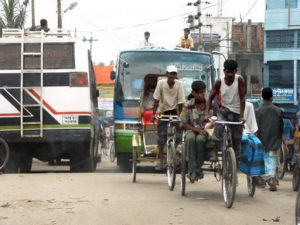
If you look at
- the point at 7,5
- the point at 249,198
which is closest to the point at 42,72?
the point at 249,198

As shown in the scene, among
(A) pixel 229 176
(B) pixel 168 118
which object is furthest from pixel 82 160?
(A) pixel 229 176

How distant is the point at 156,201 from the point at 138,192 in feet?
3.41

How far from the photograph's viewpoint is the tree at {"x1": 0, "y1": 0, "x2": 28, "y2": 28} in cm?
2600

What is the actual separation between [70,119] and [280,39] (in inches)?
1184

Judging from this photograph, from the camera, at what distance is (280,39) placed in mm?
40188

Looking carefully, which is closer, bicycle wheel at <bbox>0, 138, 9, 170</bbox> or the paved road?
the paved road

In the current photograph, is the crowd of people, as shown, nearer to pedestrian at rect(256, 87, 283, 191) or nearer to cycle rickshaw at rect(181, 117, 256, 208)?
pedestrian at rect(256, 87, 283, 191)

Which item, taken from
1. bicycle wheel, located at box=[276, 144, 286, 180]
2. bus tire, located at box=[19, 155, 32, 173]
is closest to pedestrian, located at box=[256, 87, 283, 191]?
bicycle wheel, located at box=[276, 144, 286, 180]

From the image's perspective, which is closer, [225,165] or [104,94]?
[225,165]

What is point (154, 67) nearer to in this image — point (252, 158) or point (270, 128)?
point (270, 128)

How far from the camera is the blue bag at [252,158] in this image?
8.24 meters

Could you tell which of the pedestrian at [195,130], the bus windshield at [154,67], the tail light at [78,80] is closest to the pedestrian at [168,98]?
the pedestrian at [195,130]

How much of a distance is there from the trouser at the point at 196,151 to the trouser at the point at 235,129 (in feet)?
1.27

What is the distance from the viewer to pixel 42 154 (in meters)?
13.1
